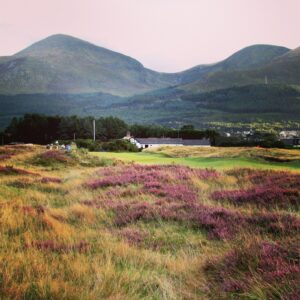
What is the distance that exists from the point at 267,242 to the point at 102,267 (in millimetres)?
3165

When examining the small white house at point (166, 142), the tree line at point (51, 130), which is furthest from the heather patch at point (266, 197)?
the small white house at point (166, 142)

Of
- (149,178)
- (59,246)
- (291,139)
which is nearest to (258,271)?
(59,246)

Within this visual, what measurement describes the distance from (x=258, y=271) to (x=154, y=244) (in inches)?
123

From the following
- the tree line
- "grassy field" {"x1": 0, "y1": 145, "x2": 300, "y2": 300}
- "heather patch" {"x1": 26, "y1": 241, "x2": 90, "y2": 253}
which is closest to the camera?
"grassy field" {"x1": 0, "y1": 145, "x2": 300, "y2": 300}

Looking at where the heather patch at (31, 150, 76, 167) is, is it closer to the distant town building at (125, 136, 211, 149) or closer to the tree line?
the tree line

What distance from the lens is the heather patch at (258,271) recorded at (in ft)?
18.4

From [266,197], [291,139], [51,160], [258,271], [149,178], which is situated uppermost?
[258,271]

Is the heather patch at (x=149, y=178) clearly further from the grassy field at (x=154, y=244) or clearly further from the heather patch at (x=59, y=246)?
the heather patch at (x=59, y=246)

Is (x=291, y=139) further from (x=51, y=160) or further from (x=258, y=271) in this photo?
(x=258, y=271)

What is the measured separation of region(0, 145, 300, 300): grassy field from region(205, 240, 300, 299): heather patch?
0.06 ft

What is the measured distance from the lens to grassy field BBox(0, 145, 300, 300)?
594 centimetres

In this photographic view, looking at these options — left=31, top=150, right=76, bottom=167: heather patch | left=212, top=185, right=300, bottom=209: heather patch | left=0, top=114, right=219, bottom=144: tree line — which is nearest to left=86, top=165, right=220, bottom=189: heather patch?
left=212, top=185, right=300, bottom=209: heather patch

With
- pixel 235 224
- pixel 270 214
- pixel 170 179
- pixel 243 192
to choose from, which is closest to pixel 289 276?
pixel 235 224

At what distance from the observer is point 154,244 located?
9.21 meters
